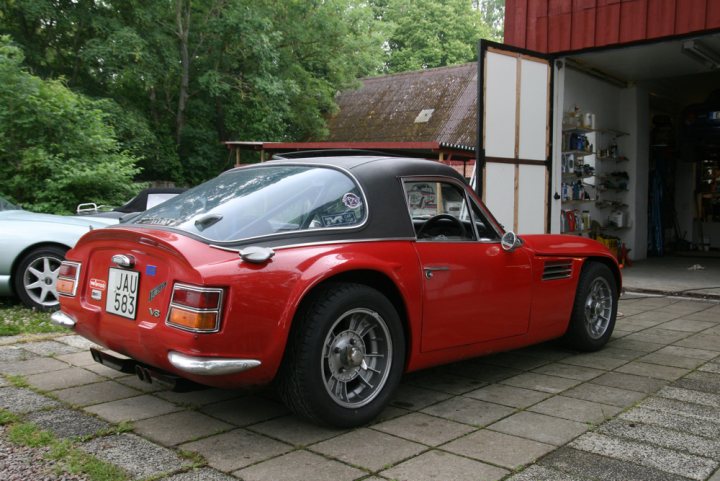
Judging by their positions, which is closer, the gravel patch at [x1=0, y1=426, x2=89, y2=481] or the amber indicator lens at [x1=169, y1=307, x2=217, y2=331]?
the gravel patch at [x1=0, y1=426, x2=89, y2=481]

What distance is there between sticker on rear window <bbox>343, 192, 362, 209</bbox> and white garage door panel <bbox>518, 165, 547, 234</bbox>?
6.49 meters

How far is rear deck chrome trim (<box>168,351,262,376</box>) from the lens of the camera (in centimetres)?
285

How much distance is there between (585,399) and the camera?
12.7ft

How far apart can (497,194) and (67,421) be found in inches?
278

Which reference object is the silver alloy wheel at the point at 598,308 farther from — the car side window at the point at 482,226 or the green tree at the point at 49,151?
the green tree at the point at 49,151

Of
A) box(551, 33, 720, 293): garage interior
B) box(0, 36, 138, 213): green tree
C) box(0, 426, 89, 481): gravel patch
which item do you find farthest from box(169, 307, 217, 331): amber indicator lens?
box(551, 33, 720, 293): garage interior

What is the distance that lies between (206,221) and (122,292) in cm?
57

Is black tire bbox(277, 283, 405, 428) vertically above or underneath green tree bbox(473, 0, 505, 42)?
underneath

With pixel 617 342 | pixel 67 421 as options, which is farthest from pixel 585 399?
pixel 67 421

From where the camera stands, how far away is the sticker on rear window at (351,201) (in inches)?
140

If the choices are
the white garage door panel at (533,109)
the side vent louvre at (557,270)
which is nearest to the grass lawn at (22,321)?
the side vent louvre at (557,270)

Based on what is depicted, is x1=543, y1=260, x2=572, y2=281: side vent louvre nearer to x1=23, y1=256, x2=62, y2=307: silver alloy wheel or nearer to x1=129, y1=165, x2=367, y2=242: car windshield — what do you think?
x1=129, y1=165, x2=367, y2=242: car windshield

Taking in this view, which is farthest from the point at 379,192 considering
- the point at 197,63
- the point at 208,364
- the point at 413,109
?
the point at 413,109

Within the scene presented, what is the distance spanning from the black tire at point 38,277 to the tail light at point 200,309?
3.87 meters
